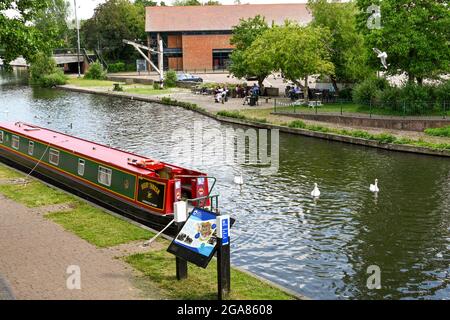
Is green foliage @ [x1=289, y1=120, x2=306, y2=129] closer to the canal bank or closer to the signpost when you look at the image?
the canal bank

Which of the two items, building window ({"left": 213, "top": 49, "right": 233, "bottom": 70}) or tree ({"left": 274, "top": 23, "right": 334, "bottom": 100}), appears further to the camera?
building window ({"left": 213, "top": 49, "right": 233, "bottom": 70})

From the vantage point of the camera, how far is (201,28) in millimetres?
76812

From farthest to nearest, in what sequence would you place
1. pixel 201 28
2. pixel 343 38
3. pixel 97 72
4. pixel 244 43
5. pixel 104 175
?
pixel 201 28
pixel 97 72
pixel 244 43
pixel 343 38
pixel 104 175

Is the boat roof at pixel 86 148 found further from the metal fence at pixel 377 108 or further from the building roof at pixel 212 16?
the building roof at pixel 212 16

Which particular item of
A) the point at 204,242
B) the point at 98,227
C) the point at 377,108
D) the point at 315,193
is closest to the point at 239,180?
the point at 315,193

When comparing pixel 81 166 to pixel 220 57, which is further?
pixel 220 57

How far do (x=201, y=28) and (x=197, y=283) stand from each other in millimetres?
67555

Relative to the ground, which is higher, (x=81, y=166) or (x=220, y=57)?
(x=220, y=57)

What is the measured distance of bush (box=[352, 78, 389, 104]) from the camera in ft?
117

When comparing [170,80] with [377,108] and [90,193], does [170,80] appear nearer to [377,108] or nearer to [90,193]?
[377,108]

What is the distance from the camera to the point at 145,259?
1359 cm

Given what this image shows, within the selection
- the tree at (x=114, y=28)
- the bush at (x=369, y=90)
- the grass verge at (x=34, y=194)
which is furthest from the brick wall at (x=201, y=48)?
the grass verge at (x=34, y=194)

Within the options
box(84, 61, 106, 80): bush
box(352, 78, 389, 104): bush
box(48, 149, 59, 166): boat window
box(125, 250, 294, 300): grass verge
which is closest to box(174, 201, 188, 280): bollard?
box(125, 250, 294, 300): grass verge

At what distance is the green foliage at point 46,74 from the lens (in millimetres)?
65938
